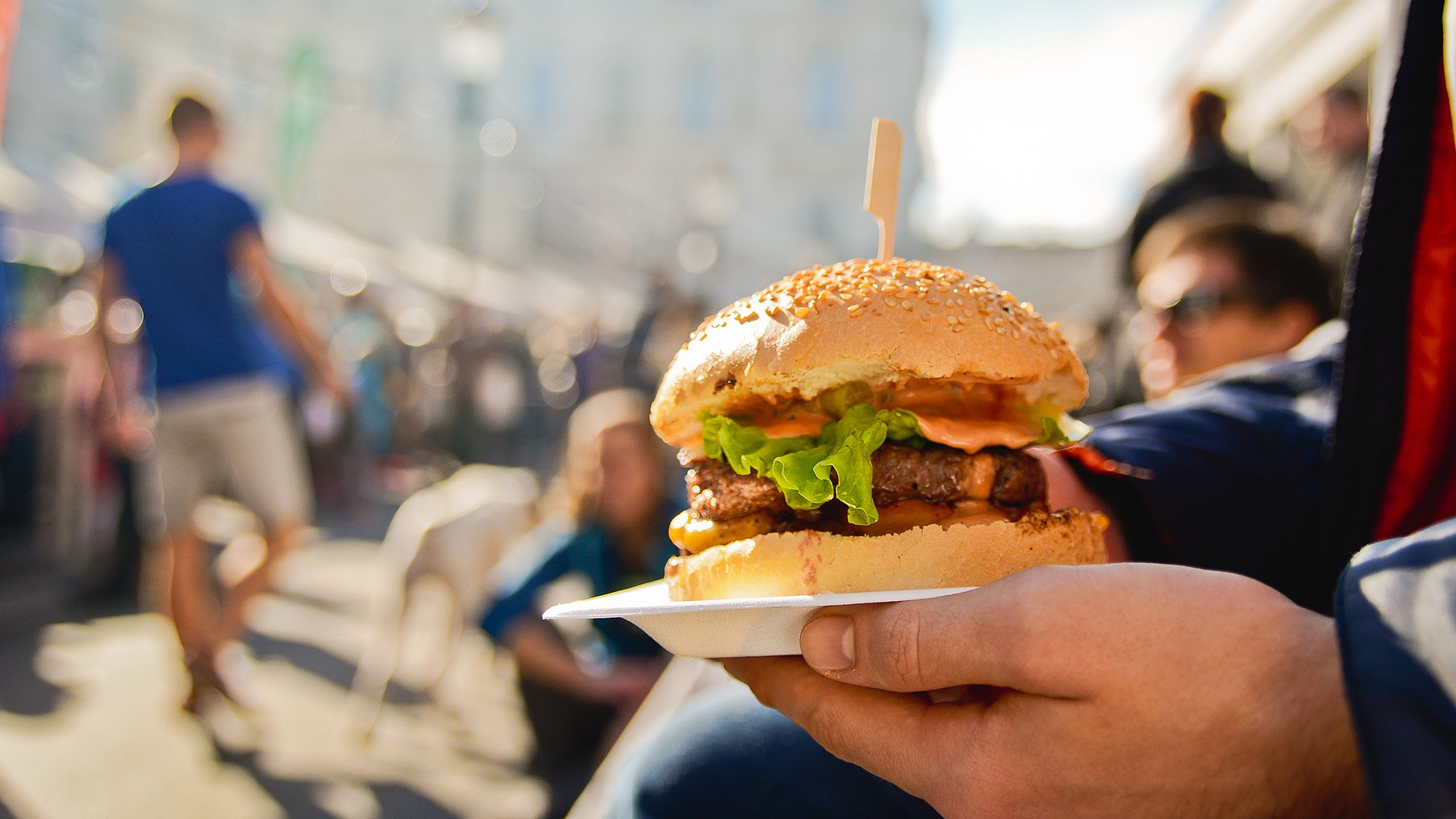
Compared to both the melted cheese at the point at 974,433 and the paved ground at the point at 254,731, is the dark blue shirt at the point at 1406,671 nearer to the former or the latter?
the melted cheese at the point at 974,433

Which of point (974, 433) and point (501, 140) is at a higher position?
point (501, 140)

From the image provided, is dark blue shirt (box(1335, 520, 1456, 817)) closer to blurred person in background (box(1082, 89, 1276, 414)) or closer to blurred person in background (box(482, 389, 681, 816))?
blurred person in background (box(482, 389, 681, 816))

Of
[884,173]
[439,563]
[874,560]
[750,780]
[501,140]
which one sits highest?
[501,140]

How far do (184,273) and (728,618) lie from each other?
409 cm

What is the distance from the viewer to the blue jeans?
1.56 metres

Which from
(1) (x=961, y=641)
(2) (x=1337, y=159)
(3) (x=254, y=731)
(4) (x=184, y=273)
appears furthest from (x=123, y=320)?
(2) (x=1337, y=159)

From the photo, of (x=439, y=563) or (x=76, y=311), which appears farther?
(x=76, y=311)

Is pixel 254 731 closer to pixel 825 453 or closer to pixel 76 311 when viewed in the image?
pixel 825 453

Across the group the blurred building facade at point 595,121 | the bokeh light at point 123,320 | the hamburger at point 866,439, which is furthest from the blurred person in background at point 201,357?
the blurred building facade at point 595,121

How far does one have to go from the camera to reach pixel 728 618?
136cm

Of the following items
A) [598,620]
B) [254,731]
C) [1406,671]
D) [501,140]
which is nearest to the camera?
[1406,671]

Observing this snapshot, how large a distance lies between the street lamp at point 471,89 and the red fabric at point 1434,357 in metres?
10.7

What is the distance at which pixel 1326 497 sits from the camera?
5.74 ft

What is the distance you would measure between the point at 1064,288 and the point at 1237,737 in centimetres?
6525
